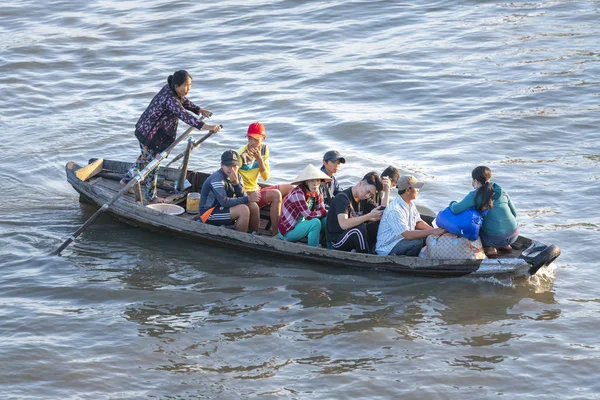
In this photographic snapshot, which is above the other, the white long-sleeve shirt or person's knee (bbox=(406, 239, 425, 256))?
the white long-sleeve shirt

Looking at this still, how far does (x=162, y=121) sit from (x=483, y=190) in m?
4.37

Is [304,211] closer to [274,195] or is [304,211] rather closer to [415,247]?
[274,195]

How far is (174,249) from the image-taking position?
1106cm

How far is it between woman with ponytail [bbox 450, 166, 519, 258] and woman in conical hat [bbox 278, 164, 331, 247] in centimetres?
163

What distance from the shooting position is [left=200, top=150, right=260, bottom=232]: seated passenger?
1034 centimetres

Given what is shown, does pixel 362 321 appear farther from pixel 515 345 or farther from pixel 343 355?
pixel 515 345

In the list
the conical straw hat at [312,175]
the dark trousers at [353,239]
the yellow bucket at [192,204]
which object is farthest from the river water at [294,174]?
the conical straw hat at [312,175]

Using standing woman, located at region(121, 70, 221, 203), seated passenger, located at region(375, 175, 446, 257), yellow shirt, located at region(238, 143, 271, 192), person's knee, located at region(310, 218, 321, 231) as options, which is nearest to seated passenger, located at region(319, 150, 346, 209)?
person's knee, located at region(310, 218, 321, 231)

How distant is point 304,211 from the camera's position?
1019 centimetres

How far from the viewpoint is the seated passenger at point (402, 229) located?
9633 millimetres

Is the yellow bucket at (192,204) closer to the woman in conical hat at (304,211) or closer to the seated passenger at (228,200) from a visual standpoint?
the seated passenger at (228,200)

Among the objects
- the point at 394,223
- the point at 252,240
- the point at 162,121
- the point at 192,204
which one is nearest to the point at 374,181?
the point at 394,223

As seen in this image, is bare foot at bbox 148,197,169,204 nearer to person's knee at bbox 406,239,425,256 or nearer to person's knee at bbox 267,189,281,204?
person's knee at bbox 267,189,281,204

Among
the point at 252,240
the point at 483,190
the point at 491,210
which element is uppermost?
the point at 483,190
